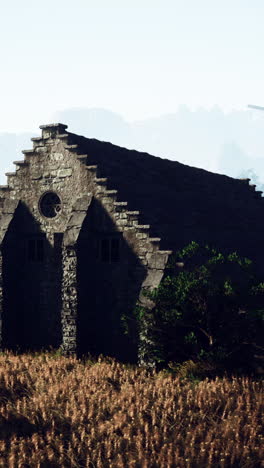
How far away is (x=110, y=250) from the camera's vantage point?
2253 centimetres

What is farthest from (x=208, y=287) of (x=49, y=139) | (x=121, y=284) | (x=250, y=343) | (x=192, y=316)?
(x=49, y=139)

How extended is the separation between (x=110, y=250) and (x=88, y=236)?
1.03 metres

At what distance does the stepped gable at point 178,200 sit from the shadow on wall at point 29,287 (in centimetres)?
387

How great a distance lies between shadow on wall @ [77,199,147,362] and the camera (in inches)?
862

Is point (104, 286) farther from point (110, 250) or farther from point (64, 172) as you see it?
point (64, 172)

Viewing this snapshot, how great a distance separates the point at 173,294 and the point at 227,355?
247 cm

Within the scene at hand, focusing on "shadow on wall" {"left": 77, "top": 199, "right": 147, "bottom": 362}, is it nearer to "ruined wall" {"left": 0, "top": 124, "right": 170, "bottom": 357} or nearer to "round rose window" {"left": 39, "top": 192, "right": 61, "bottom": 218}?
"ruined wall" {"left": 0, "top": 124, "right": 170, "bottom": 357}

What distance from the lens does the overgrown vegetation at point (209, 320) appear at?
17562mm

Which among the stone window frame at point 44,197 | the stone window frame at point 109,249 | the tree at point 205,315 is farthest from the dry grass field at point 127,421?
the stone window frame at point 44,197

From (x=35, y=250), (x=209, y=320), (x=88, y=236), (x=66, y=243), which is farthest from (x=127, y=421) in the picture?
(x=35, y=250)

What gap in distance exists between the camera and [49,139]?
24797 millimetres

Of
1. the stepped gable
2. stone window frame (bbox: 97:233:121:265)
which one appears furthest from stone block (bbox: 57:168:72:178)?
stone window frame (bbox: 97:233:121:265)

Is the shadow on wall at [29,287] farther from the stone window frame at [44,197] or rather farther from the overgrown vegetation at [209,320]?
the overgrown vegetation at [209,320]

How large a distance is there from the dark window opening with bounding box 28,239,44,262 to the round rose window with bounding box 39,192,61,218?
4.05ft
